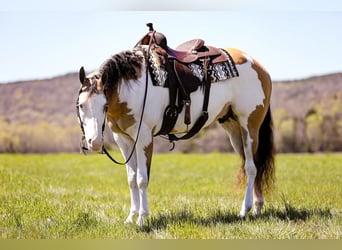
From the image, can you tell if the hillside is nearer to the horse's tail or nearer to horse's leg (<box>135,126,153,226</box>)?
the horse's tail

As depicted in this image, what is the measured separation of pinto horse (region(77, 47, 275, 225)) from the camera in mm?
3674

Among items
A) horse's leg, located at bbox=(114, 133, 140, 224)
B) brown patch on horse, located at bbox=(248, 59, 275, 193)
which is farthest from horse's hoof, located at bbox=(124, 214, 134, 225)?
brown patch on horse, located at bbox=(248, 59, 275, 193)

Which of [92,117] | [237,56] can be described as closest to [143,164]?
[92,117]

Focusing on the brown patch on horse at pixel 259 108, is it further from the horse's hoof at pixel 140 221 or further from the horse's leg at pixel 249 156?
the horse's hoof at pixel 140 221

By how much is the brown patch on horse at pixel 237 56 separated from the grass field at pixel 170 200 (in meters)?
0.88

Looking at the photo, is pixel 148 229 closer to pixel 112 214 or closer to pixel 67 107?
pixel 112 214

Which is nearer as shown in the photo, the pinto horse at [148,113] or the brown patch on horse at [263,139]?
the pinto horse at [148,113]

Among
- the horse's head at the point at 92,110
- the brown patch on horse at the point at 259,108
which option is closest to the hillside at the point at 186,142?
the brown patch on horse at the point at 259,108

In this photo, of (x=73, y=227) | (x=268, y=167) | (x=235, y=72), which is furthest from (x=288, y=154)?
(x=73, y=227)

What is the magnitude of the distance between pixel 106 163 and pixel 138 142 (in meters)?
3.12

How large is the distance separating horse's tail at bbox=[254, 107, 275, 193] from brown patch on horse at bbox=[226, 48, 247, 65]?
61 cm

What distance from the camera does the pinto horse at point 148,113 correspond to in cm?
367

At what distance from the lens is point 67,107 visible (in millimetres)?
6609

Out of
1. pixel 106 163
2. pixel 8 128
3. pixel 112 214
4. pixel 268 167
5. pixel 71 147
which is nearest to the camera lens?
pixel 112 214
